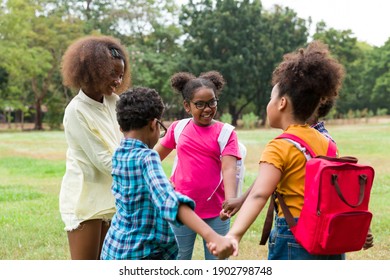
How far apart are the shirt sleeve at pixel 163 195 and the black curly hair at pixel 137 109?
23 centimetres

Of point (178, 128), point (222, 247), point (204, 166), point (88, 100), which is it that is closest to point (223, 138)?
point (204, 166)

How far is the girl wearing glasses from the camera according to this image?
305cm

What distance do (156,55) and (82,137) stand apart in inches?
1296

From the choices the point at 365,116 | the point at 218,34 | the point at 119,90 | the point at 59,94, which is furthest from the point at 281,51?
the point at 119,90

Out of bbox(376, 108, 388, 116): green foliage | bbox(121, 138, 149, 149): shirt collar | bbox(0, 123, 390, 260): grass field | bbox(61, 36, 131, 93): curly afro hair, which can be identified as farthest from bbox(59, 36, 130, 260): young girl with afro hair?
bbox(376, 108, 388, 116): green foliage

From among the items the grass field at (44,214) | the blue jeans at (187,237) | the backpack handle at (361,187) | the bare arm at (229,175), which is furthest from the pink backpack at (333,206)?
the grass field at (44,214)

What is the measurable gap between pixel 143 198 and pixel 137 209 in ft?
0.17

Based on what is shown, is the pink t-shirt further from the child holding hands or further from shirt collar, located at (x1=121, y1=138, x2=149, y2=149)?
shirt collar, located at (x1=121, y1=138, x2=149, y2=149)

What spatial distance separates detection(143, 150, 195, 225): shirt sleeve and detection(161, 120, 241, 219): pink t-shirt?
3.10ft

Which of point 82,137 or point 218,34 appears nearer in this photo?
point 82,137

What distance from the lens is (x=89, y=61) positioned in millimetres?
2809

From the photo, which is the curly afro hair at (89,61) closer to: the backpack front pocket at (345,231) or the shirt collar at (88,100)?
Answer: the shirt collar at (88,100)
